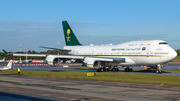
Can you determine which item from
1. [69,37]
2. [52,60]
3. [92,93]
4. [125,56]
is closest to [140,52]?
[125,56]

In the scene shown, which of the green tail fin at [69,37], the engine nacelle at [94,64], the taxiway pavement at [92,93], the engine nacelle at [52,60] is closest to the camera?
the taxiway pavement at [92,93]

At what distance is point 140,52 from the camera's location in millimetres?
53219

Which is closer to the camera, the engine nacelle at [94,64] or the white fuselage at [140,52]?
the white fuselage at [140,52]

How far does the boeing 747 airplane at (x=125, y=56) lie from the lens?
5041cm

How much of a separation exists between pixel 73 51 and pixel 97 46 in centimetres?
739

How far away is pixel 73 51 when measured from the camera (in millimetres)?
68750

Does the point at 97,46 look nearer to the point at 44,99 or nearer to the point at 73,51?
the point at 73,51

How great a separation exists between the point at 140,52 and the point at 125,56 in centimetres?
389

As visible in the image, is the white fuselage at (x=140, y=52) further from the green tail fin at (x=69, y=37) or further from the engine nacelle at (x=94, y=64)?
the green tail fin at (x=69, y=37)

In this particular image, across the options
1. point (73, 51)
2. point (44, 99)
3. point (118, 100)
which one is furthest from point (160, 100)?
point (73, 51)

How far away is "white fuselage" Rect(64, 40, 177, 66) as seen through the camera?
1965 inches

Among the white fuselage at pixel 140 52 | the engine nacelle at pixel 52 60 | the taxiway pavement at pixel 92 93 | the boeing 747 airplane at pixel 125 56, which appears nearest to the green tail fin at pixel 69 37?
the boeing 747 airplane at pixel 125 56

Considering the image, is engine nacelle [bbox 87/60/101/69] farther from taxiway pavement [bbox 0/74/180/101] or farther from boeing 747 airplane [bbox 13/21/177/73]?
taxiway pavement [bbox 0/74/180/101]

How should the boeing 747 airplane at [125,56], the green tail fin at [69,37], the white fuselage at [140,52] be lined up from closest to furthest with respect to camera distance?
the white fuselage at [140,52] → the boeing 747 airplane at [125,56] → the green tail fin at [69,37]
